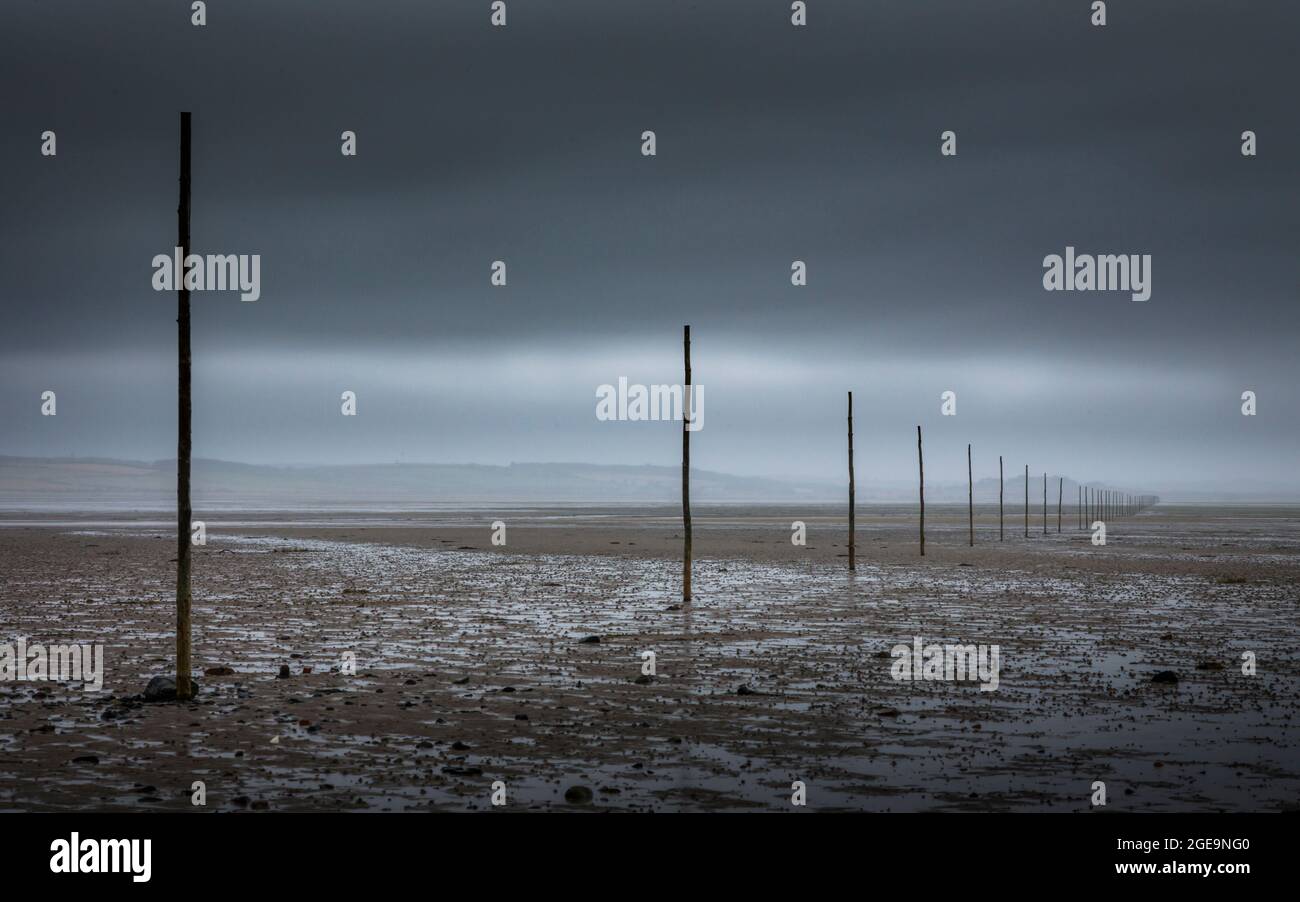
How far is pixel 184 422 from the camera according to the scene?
16.0 metres

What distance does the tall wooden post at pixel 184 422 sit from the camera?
15398mm

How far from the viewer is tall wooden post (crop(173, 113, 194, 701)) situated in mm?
15398

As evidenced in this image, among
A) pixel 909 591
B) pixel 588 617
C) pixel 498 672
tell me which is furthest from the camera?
A: pixel 909 591

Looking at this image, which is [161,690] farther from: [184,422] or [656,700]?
[656,700]

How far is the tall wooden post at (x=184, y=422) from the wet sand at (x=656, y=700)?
79 cm

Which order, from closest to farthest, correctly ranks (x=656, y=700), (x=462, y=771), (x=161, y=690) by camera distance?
(x=462, y=771) < (x=161, y=690) < (x=656, y=700)

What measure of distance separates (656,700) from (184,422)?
25.3ft

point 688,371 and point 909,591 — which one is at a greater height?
point 688,371

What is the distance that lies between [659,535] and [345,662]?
61317 mm

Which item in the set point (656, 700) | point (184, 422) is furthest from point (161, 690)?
point (656, 700)
